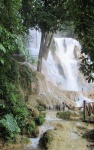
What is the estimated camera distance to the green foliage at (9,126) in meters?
6.93

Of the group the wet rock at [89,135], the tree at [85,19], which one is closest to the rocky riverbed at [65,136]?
the wet rock at [89,135]

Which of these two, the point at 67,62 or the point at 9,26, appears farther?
the point at 67,62

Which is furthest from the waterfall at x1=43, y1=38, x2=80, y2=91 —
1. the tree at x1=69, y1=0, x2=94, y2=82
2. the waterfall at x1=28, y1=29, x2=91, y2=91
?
the tree at x1=69, y1=0, x2=94, y2=82

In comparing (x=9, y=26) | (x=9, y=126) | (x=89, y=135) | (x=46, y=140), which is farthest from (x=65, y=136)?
(x=9, y=26)

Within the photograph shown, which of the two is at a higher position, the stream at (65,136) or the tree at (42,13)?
the tree at (42,13)

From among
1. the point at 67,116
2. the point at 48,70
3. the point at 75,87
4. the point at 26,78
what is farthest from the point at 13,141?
the point at 75,87

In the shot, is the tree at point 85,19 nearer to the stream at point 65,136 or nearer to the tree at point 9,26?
the tree at point 9,26

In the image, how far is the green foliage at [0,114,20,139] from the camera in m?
6.93

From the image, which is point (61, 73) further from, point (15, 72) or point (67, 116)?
point (15, 72)

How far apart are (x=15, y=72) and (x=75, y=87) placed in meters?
14.4

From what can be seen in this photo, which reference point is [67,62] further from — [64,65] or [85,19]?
[85,19]

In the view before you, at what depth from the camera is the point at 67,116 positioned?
39.2 feet

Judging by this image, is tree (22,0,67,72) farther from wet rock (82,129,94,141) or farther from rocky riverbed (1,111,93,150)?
wet rock (82,129,94,141)

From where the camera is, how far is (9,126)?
6930 millimetres
